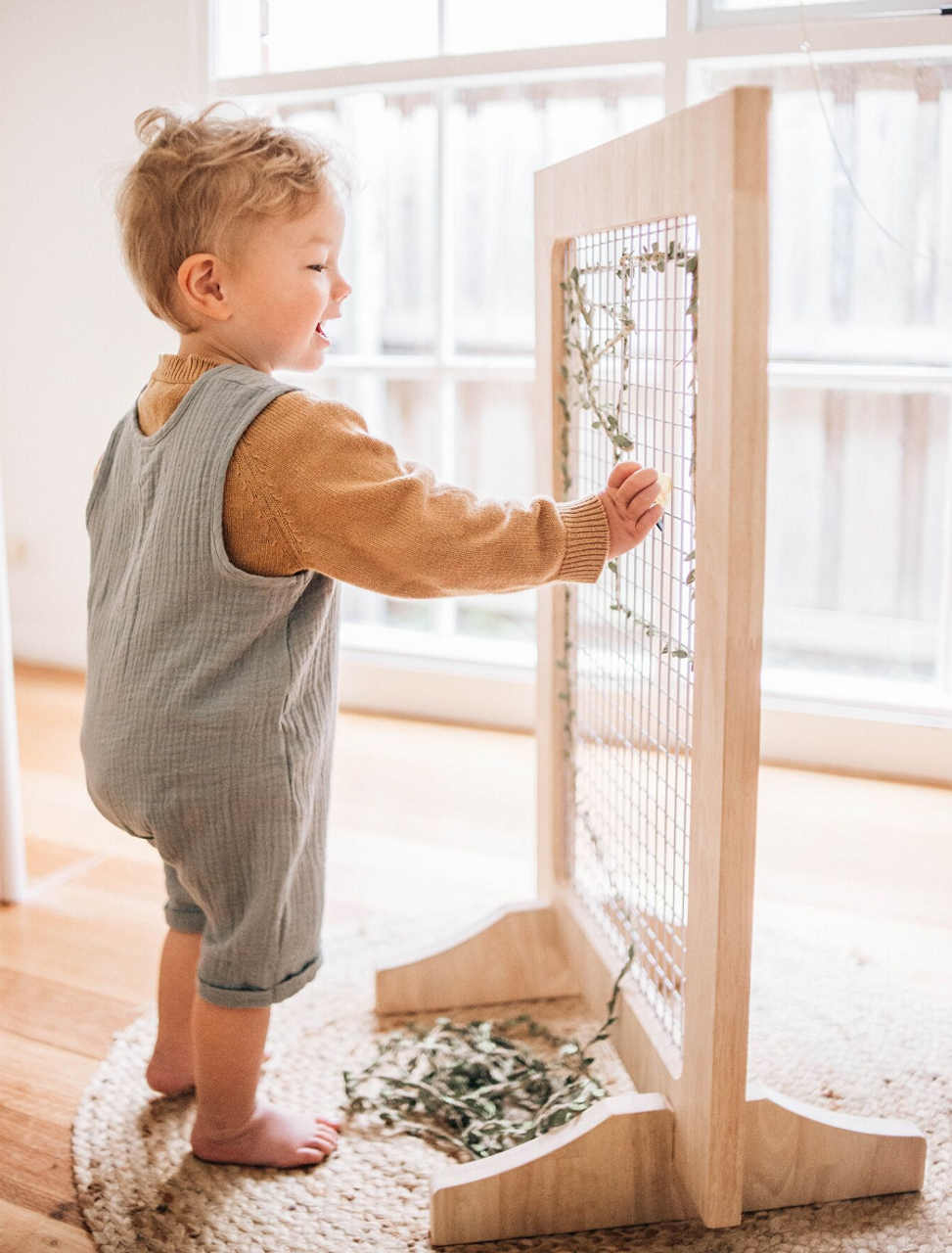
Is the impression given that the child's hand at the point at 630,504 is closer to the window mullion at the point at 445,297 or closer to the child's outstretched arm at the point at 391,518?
the child's outstretched arm at the point at 391,518

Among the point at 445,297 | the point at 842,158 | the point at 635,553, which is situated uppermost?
the point at 842,158

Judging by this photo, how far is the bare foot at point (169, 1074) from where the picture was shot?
1.25 metres

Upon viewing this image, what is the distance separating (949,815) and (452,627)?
1.05 m

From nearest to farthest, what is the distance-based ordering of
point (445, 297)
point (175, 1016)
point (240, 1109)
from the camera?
point (240, 1109) < point (175, 1016) < point (445, 297)

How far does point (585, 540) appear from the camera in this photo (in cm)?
99

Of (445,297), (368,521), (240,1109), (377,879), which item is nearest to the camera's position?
(368,521)

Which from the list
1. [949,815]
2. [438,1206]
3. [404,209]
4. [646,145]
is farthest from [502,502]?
[404,209]

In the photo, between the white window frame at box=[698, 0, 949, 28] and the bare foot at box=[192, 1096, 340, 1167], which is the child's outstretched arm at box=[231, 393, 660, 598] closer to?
the bare foot at box=[192, 1096, 340, 1167]

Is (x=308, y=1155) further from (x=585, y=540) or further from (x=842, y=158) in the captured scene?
(x=842, y=158)

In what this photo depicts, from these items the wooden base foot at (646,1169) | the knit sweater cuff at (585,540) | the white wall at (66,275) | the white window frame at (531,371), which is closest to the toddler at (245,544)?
the knit sweater cuff at (585,540)

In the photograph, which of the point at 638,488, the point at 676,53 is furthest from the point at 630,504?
the point at 676,53

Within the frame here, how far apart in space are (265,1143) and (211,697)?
1.44 feet

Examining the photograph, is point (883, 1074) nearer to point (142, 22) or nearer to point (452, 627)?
point (452, 627)

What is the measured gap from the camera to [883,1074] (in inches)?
50.5
